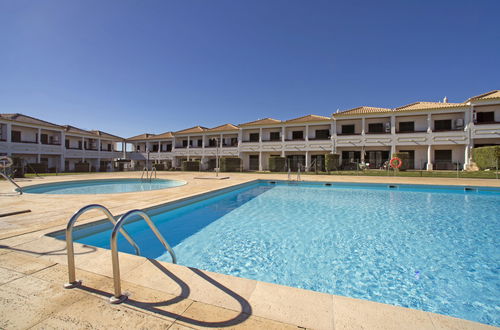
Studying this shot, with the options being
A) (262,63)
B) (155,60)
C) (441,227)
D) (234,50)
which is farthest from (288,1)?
(441,227)

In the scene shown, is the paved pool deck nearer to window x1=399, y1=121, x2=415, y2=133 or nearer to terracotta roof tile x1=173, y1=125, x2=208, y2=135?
window x1=399, y1=121, x2=415, y2=133

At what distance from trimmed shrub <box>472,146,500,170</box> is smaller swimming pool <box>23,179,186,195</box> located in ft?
78.0

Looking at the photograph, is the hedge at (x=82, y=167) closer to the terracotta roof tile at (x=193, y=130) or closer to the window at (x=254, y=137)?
the terracotta roof tile at (x=193, y=130)

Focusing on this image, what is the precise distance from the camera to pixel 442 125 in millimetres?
22547

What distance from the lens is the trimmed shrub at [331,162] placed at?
69.0 ft

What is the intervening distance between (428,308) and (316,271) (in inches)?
57.8

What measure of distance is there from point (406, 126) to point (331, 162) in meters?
10.6

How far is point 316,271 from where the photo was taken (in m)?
3.61

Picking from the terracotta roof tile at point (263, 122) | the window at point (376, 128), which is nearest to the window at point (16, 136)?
the terracotta roof tile at point (263, 122)

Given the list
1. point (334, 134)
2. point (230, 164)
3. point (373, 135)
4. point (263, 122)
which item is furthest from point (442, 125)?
point (230, 164)

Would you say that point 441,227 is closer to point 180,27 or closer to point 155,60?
point 180,27

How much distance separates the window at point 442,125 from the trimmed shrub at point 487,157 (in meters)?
3.77

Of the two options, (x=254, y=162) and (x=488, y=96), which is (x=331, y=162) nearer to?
(x=254, y=162)

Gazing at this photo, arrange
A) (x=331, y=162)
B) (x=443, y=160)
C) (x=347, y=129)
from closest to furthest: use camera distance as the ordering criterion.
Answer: (x=331, y=162), (x=443, y=160), (x=347, y=129)
